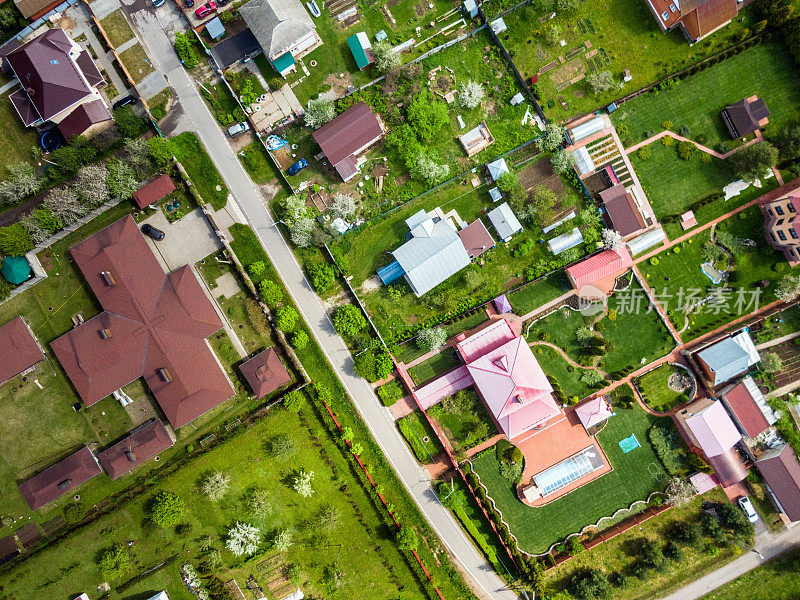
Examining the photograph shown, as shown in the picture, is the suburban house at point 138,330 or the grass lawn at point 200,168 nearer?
the suburban house at point 138,330

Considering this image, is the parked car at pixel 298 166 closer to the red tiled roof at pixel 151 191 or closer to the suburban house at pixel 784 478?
the red tiled roof at pixel 151 191

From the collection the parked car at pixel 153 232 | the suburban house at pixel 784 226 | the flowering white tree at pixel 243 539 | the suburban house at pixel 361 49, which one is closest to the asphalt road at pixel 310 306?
the parked car at pixel 153 232

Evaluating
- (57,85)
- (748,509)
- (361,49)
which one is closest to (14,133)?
(57,85)

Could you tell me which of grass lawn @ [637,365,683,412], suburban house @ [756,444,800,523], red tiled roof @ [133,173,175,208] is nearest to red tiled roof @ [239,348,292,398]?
red tiled roof @ [133,173,175,208]

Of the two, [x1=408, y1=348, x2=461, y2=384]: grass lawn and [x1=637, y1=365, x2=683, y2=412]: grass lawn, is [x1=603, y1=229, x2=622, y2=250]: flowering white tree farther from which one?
[x1=408, y1=348, x2=461, y2=384]: grass lawn

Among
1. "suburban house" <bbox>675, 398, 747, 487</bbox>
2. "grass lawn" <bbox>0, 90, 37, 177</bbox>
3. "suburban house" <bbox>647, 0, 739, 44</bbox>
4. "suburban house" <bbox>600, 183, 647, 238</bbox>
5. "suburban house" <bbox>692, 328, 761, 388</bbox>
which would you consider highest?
"grass lawn" <bbox>0, 90, 37, 177</bbox>

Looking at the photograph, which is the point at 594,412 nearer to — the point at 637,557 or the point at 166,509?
the point at 637,557

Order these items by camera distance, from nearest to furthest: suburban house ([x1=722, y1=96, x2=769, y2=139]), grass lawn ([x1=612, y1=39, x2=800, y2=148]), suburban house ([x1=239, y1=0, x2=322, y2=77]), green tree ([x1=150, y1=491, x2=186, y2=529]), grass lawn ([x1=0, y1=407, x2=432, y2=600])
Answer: suburban house ([x1=239, y1=0, x2=322, y2=77]), green tree ([x1=150, y1=491, x2=186, y2=529]), suburban house ([x1=722, y1=96, x2=769, y2=139]), grass lawn ([x1=0, y1=407, x2=432, y2=600]), grass lawn ([x1=612, y1=39, x2=800, y2=148])
